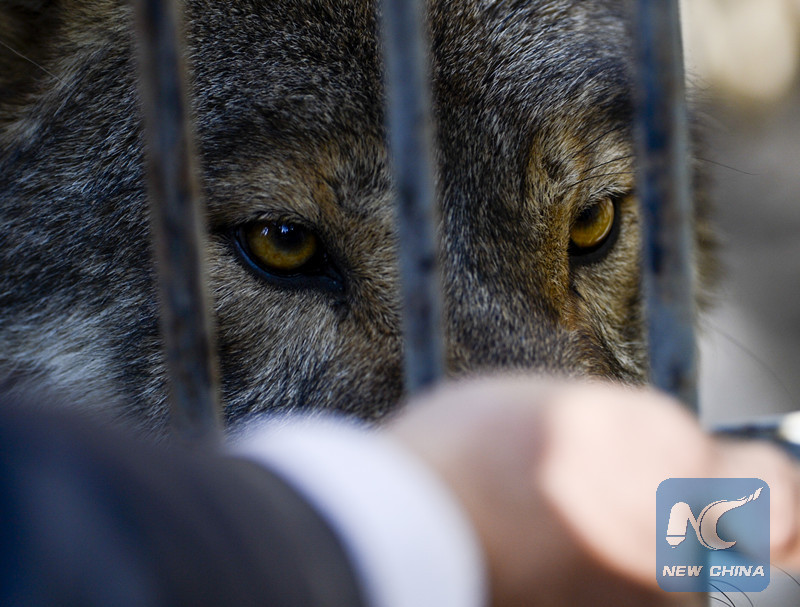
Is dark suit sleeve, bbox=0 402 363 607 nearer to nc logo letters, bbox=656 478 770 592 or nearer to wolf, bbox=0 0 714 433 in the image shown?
nc logo letters, bbox=656 478 770 592

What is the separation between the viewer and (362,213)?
165 centimetres

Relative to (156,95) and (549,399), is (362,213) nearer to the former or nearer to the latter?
(156,95)

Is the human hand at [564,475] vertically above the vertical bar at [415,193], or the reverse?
the vertical bar at [415,193]

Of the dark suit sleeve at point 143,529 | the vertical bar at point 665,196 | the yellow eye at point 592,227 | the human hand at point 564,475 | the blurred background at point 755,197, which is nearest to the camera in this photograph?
the dark suit sleeve at point 143,529

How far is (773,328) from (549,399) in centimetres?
463

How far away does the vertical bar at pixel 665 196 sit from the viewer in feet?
2.74

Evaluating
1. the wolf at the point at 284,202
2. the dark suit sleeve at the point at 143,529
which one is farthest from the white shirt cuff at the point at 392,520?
the wolf at the point at 284,202

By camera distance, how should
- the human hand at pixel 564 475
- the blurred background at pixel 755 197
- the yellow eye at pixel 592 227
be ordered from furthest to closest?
the blurred background at pixel 755 197
the yellow eye at pixel 592 227
the human hand at pixel 564 475

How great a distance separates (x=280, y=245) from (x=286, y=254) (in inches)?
0.9

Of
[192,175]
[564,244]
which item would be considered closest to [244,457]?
[192,175]

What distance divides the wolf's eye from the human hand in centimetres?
97

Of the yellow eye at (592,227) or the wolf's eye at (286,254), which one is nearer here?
the wolf's eye at (286,254)

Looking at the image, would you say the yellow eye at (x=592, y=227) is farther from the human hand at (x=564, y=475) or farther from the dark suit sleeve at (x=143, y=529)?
the dark suit sleeve at (x=143, y=529)

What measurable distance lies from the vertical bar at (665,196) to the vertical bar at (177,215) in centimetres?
50
